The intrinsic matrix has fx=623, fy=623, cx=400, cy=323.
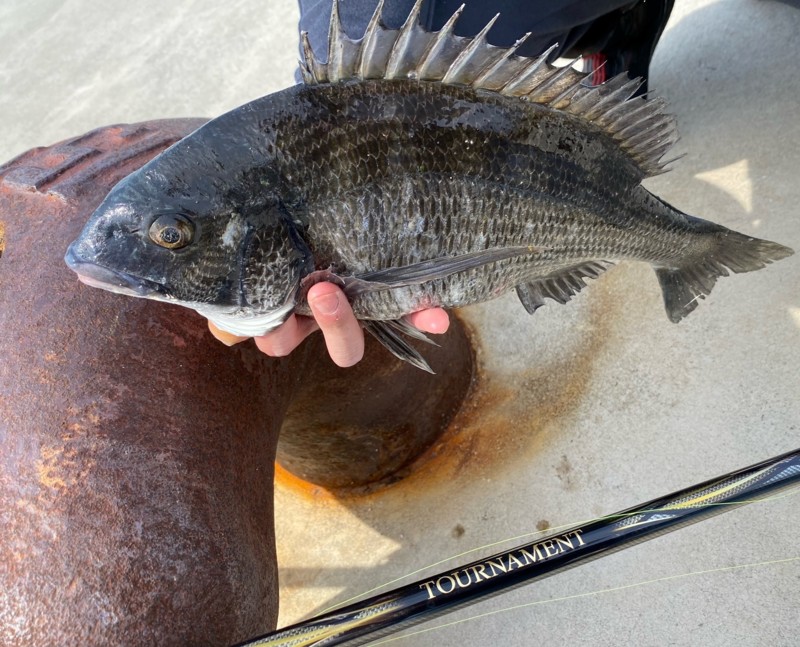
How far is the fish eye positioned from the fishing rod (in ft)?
2.16

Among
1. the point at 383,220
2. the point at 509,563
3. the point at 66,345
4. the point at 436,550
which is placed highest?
the point at 66,345

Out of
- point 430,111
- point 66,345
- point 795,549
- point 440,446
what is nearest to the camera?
point 66,345

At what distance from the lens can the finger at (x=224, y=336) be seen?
112 centimetres

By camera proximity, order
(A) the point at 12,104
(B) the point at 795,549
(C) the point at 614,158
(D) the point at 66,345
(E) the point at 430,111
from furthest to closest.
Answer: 1. (A) the point at 12,104
2. (B) the point at 795,549
3. (C) the point at 614,158
4. (E) the point at 430,111
5. (D) the point at 66,345

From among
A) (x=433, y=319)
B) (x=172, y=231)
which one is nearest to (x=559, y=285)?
(x=433, y=319)

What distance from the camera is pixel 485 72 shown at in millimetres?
1120

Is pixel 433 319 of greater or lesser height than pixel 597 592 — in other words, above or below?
above

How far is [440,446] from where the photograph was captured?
2.01 metres

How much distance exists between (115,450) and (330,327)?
40 cm

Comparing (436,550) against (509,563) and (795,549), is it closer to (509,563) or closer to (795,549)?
(509,563)

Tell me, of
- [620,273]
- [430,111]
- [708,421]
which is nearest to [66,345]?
[430,111]

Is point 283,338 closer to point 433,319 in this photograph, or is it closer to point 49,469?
point 433,319

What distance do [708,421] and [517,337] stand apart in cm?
65

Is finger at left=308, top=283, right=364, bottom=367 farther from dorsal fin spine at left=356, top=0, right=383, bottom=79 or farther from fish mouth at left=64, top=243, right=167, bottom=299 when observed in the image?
dorsal fin spine at left=356, top=0, right=383, bottom=79
